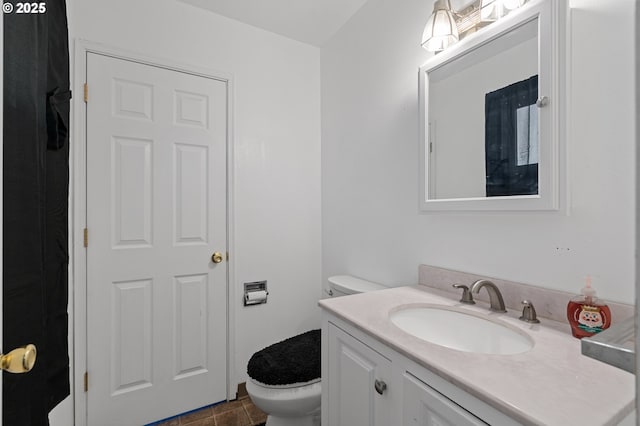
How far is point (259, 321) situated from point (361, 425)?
3.86 feet

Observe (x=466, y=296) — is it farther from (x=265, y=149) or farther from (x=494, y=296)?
(x=265, y=149)

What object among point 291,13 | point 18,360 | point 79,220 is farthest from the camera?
point 291,13

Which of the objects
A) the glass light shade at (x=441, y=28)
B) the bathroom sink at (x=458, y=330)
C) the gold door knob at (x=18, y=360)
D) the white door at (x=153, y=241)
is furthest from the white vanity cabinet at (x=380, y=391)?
the glass light shade at (x=441, y=28)

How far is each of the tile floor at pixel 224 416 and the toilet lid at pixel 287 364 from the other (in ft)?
1.63

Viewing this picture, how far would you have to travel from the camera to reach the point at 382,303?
111cm

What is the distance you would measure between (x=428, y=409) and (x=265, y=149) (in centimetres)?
172

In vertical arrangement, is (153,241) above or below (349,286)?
above

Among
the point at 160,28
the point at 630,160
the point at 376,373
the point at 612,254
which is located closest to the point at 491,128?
the point at 630,160

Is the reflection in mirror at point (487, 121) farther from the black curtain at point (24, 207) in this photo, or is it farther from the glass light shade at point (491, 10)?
the black curtain at point (24, 207)

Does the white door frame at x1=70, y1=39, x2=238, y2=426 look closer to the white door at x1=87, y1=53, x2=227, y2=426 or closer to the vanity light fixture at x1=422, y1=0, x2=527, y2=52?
the white door at x1=87, y1=53, x2=227, y2=426

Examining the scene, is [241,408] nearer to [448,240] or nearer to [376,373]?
[376,373]

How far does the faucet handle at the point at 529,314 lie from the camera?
2.97 feet

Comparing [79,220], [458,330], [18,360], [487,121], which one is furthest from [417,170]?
[79,220]

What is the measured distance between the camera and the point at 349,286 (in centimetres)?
166
